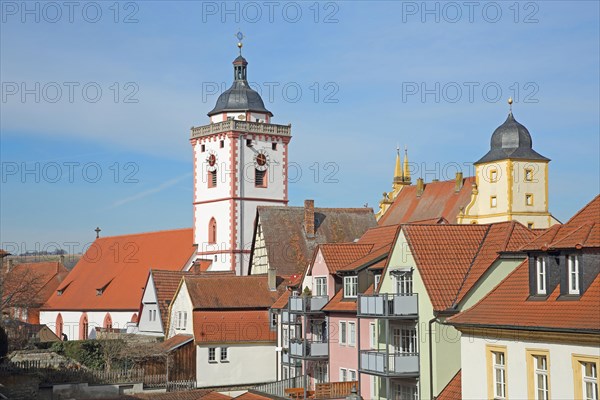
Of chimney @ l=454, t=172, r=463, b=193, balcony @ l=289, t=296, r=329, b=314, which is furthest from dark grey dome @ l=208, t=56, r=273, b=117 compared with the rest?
balcony @ l=289, t=296, r=329, b=314

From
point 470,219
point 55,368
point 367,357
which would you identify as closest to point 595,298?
point 367,357

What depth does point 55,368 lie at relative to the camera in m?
48.0

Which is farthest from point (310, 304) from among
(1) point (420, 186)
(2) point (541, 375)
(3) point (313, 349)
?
(1) point (420, 186)

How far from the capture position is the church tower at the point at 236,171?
230 ft

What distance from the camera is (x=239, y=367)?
49.5 m

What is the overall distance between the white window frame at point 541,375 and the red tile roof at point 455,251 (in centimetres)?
870

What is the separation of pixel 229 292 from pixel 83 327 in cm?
2909

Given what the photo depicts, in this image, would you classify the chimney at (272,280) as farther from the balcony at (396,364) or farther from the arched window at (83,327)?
the arched window at (83,327)

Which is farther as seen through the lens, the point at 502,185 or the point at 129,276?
the point at 129,276

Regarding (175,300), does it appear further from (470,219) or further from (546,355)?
(546,355)

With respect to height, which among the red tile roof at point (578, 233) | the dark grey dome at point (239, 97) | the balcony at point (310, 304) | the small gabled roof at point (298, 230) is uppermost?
the dark grey dome at point (239, 97)

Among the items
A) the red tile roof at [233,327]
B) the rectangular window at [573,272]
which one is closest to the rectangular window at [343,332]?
the red tile roof at [233,327]

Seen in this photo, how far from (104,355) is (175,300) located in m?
4.95

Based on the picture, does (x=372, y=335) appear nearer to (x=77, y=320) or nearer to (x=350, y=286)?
(x=350, y=286)
